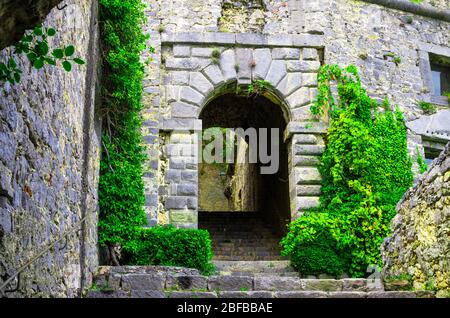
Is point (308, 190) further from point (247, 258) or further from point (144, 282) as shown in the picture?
point (144, 282)

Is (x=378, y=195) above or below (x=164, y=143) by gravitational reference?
below

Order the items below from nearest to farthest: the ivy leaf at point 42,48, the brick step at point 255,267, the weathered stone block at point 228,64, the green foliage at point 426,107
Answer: the ivy leaf at point 42,48 < the brick step at point 255,267 < the weathered stone block at point 228,64 < the green foliage at point 426,107

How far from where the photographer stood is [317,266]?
8820 millimetres

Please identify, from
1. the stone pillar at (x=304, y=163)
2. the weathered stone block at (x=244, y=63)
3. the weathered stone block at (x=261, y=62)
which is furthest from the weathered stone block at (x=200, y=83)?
the stone pillar at (x=304, y=163)

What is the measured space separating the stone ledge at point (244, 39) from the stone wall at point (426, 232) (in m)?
4.90

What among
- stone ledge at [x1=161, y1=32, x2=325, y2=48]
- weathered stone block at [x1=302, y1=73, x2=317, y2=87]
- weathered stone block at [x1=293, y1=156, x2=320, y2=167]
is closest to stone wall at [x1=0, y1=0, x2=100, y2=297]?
stone ledge at [x1=161, y1=32, x2=325, y2=48]

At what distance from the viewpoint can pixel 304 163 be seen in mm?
10320

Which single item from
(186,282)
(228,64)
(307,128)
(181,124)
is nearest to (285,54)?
(228,64)

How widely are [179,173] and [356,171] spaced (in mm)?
2936

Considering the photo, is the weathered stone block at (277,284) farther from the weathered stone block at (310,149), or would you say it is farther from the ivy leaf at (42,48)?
the ivy leaf at (42,48)

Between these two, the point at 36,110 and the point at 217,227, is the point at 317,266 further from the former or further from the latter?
the point at 36,110

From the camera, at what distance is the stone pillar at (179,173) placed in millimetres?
9859

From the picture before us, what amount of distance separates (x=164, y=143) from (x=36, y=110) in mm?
6012
